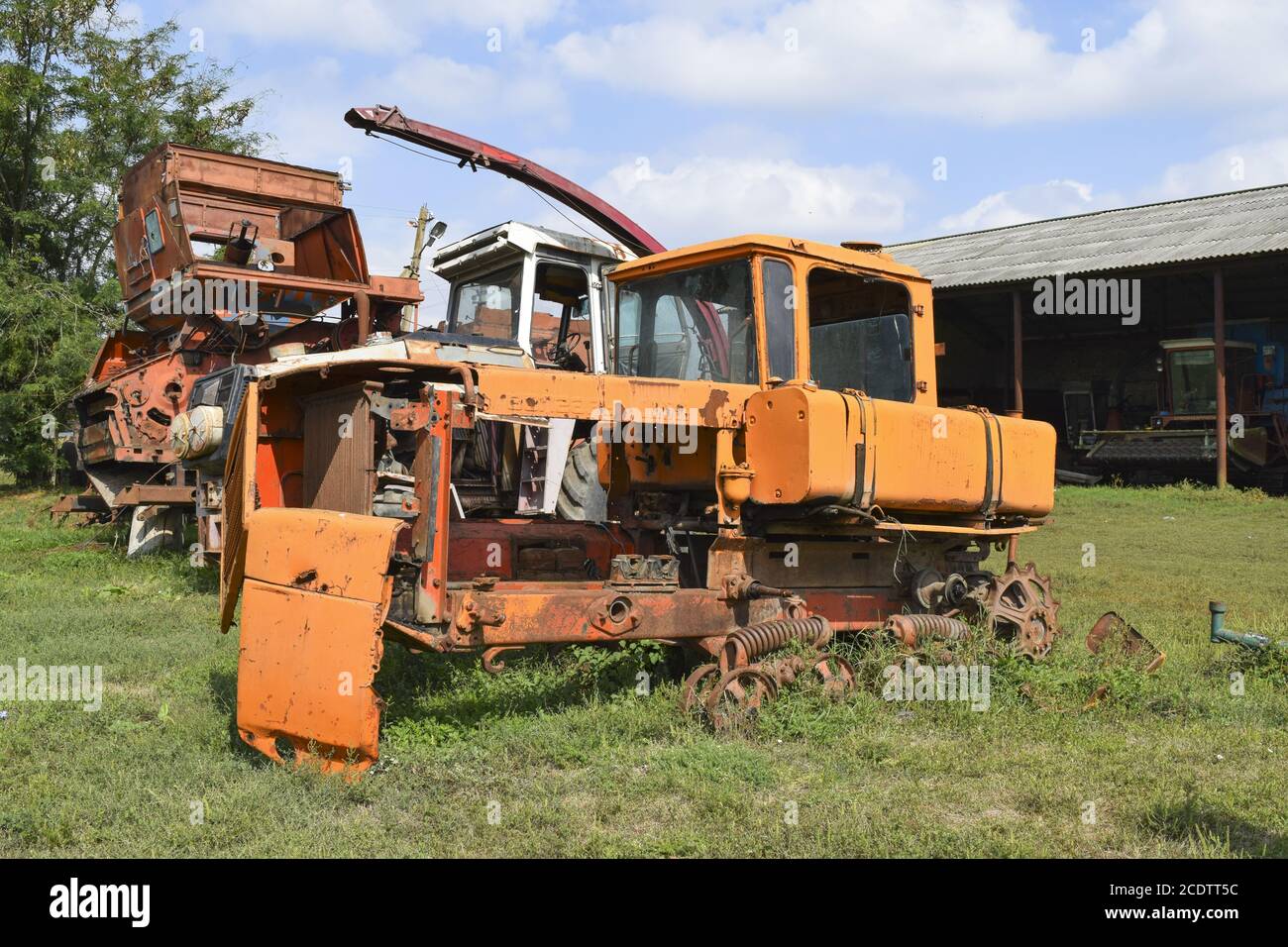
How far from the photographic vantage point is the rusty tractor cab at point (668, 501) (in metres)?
4.88

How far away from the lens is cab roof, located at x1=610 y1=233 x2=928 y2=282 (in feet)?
20.0

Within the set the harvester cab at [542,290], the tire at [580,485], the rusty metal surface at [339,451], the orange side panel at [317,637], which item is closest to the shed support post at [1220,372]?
the harvester cab at [542,290]

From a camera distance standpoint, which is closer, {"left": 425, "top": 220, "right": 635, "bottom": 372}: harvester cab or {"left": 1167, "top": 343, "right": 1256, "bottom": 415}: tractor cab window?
{"left": 425, "top": 220, "right": 635, "bottom": 372}: harvester cab

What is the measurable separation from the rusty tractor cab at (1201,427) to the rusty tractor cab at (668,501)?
50.3ft

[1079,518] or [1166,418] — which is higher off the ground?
[1166,418]

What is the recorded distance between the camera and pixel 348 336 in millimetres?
11469

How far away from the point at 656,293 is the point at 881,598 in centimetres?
225

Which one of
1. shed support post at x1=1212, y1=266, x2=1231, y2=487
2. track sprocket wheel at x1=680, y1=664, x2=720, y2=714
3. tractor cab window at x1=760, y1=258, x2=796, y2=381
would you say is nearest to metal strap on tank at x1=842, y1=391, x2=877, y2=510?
tractor cab window at x1=760, y1=258, x2=796, y2=381

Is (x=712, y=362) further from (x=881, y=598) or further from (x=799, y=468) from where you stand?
(x=881, y=598)

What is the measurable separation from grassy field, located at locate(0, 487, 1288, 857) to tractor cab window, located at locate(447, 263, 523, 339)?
2.83m

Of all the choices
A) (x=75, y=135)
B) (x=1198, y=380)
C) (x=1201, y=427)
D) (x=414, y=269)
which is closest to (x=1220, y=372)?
(x=1201, y=427)

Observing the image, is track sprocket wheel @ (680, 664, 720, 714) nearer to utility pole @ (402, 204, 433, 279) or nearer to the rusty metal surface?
the rusty metal surface

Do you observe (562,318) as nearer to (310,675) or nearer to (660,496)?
(660,496)
